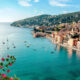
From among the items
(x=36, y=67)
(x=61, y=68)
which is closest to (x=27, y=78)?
(x=36, y=67)

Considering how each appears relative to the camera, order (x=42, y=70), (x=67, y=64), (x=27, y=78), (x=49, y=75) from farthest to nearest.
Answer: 1. (x=67, y=64)
2. (x=42, y=70)
3. (x=49, y=75)
4. (x=27, y=78)

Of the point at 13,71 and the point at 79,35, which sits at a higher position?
the point at 79,35

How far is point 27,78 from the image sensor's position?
19.0 meters

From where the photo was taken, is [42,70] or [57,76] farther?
[42,70]

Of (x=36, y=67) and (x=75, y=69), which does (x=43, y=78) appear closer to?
(x=36, y=67)

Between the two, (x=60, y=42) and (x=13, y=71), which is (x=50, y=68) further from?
(x=60, y=42)

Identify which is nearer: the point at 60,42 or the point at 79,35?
the point at 60,42

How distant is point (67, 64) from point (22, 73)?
9655 mm

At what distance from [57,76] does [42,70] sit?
10.8ft

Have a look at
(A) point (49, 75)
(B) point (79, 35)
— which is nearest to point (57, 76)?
(A) point (49, 75)

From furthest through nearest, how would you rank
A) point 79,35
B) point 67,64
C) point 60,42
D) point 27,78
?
point 79,35 → point 60,42 → point 67,64 → point 27,78

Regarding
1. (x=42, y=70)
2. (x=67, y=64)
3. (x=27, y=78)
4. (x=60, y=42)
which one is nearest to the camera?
(x=27, y=78)

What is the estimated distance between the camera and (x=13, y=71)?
2161 centimetres

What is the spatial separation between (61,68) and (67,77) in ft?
14.2
